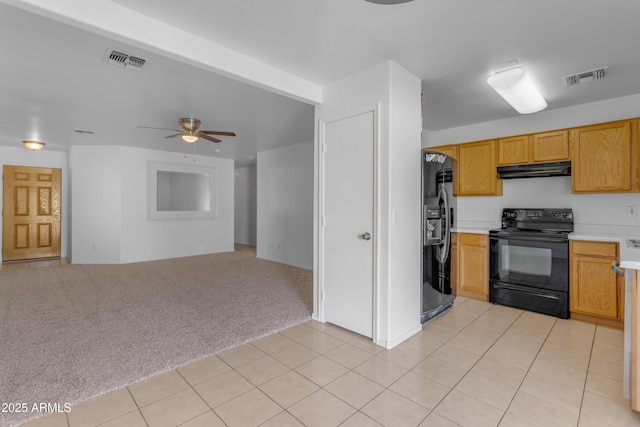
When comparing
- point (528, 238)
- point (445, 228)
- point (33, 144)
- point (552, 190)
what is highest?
point (33, 144)

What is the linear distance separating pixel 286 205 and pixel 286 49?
161 inches

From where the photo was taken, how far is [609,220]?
342cm

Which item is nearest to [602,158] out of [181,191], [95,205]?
[181,191]

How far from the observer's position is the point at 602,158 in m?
3.24

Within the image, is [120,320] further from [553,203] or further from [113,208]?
[553,203]

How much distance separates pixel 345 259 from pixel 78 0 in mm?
2639

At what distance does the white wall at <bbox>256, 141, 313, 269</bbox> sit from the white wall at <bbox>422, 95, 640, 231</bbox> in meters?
2.65

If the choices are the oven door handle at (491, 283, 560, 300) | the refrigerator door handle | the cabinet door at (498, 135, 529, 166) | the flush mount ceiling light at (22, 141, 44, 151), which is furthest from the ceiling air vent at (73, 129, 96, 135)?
the oven door handle at (491, 283, 560, 300)

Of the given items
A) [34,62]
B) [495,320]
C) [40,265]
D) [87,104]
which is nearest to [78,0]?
[34,62]

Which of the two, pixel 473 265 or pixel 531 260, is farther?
pixel 473 265

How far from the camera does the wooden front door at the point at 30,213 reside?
6.26 meters

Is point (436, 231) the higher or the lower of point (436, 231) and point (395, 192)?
the lower

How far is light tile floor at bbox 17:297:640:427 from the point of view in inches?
67.7

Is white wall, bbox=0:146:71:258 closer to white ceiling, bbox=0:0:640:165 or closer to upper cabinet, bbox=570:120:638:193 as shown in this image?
white ceiling, bbox=0:0:640:165
